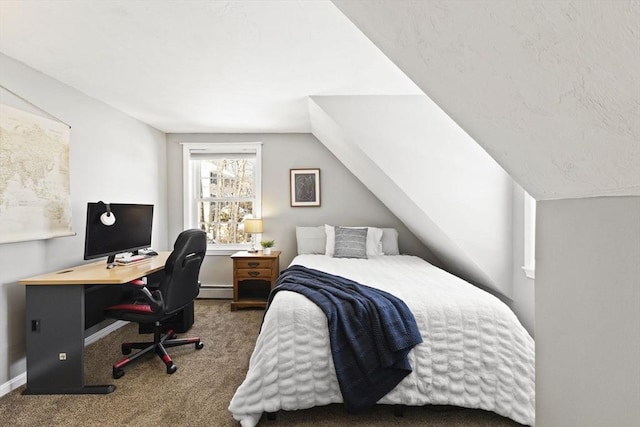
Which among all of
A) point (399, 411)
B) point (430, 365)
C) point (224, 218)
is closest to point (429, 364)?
point (430, 365)

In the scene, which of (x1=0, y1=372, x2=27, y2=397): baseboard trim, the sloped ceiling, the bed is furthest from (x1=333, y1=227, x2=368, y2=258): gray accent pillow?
the sloped ceiling

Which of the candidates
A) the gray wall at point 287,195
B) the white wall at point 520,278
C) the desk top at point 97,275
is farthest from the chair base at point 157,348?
the white wall at point 520,278

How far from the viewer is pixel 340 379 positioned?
1838 millimetres

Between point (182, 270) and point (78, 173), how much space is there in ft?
4.65

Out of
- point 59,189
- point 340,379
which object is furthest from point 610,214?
point 59,189

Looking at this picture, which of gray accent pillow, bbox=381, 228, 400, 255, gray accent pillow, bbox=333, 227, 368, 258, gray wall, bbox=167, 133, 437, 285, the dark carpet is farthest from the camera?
gray wall, bbox=167, 133, 437, 285

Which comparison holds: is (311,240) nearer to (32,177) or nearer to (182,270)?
(182,270)

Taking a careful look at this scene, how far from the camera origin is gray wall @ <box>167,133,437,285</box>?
4531mm

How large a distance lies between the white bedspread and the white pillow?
2.03 metres

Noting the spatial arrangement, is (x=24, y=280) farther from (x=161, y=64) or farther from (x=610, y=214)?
(x=610, y=214)

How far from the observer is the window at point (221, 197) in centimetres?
471

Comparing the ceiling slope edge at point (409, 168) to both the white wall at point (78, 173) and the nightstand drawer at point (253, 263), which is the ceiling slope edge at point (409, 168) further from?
the white wall at point (78, 173)

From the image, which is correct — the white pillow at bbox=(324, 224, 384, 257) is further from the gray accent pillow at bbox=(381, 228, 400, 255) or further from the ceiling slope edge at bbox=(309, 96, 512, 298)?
the ceiling slope edge at bbox=(309, 96, 512, 298)

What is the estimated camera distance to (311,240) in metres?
4.26
